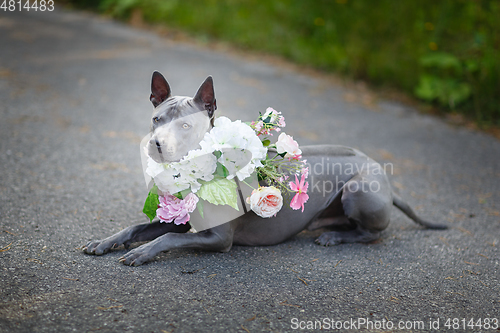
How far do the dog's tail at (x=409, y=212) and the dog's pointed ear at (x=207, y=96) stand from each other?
6.36 feet

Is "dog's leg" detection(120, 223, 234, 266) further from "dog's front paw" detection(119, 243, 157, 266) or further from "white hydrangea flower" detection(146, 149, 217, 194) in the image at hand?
"white hydrangea flower" detection(146, 149, 217, 194)

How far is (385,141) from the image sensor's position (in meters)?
6.78

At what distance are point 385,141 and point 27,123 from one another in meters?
5.40

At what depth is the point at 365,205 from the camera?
360cm

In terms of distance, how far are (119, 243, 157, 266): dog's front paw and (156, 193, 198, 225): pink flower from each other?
0.25 meters

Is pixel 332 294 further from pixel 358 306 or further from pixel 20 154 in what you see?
pixel 20 154

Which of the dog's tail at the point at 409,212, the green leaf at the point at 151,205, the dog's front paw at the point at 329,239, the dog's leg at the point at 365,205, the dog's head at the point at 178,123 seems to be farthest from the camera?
the dog's tail at the point at 409,212

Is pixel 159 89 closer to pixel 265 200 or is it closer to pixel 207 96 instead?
pixel 207 96

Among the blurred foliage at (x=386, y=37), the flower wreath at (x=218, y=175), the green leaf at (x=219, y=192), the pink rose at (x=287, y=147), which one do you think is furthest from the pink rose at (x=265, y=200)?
the blurred foliage at (x=386, y=37)

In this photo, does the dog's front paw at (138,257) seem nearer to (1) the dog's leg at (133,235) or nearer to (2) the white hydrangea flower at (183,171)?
(1) the dog's leg at (133,235)

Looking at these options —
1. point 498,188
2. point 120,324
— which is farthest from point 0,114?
point 498,188

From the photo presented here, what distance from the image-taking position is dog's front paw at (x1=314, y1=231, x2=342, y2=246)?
373 cm

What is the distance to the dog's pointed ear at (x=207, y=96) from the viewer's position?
3.06m

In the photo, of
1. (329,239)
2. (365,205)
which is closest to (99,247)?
(329,239)
